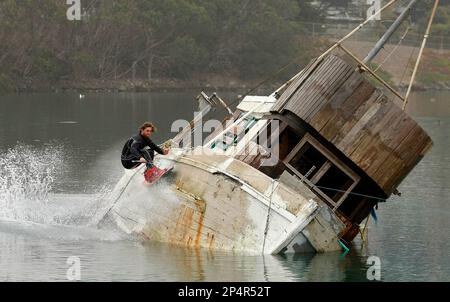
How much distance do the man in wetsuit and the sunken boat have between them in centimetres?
41

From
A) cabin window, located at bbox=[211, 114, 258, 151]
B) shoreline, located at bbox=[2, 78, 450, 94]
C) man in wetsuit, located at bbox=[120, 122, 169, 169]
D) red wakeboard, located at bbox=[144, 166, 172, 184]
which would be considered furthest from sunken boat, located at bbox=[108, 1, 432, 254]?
shoreline, located at bbox=[2, 78, 450, 94]

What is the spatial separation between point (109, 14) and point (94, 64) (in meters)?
6.37

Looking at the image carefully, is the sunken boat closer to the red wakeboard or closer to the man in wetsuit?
the red wakeboard

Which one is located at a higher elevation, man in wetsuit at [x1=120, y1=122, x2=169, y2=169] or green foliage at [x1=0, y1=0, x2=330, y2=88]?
green foliage at [x1=0, y1=0, x2=330, y2=88]

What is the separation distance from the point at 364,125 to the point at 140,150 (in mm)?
5926

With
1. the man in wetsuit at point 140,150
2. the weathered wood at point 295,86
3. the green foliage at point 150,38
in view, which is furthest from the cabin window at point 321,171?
the green foliage at point 150,38

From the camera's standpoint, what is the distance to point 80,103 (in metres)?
98.6

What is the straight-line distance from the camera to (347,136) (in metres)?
32.5

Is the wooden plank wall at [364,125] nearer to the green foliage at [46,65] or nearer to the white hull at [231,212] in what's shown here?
the white hull at [231,212]

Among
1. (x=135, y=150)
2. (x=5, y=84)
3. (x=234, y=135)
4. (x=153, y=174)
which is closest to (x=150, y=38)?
(x=5, y=84)

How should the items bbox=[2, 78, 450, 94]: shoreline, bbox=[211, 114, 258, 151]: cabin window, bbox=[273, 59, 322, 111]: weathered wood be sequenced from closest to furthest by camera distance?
bbox=[273, 59, 322, 111]: weathered wood → bbox=[211, 114, 258, 151]: cabin window → bbox=[2, 78, 450, 94]: shoreline

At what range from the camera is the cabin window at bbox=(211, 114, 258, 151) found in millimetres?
35656

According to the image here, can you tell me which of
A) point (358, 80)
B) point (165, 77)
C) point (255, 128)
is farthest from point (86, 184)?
point (165, 77)

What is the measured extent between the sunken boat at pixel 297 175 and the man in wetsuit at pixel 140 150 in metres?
0.41
